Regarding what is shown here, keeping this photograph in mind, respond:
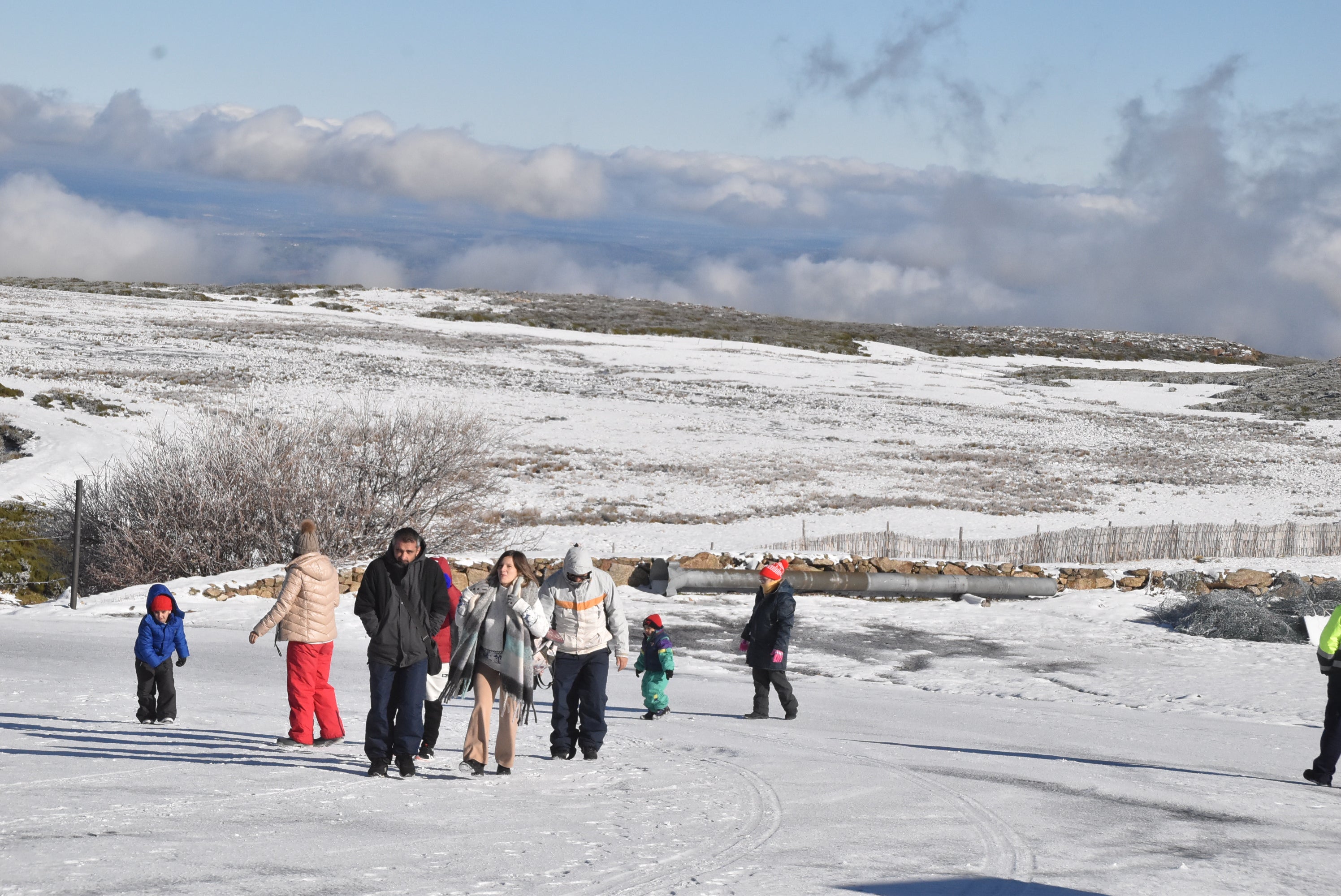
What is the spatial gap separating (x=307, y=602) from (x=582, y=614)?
6.61ft

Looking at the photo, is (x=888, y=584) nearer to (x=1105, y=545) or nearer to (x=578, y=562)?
(x=1105, y=545)

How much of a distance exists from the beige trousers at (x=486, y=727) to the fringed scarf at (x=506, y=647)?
58 millimetres

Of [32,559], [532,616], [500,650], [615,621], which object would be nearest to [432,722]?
[500,650]

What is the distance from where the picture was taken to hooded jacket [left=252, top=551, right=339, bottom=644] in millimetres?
8984

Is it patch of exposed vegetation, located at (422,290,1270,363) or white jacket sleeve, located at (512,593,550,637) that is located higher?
patch of exposed vegetation, located at (422,290,1270,363)

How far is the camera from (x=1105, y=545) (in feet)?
89.8

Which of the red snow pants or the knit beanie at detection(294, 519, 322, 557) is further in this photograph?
the red snow pants

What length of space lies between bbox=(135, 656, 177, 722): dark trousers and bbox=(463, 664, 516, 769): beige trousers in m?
3.09

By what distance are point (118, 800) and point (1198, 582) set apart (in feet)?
66.9

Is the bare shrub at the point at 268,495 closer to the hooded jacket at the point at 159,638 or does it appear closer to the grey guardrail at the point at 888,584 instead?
the grey guardrail at the point at 888,584

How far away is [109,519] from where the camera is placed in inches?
925

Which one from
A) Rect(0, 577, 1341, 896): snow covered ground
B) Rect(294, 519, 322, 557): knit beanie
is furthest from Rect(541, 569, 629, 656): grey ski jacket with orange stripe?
Rect(294, 519, 322, 557): knit beanie

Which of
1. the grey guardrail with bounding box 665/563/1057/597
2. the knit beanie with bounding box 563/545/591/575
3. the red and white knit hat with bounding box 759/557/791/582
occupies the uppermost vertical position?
the knit beanie with bounding box 563/545/591/575

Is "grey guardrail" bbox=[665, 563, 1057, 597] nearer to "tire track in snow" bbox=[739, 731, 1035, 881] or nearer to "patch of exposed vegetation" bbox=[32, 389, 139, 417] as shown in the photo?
"tire track in snow" bbox=[739, 731, 1035, 881]
